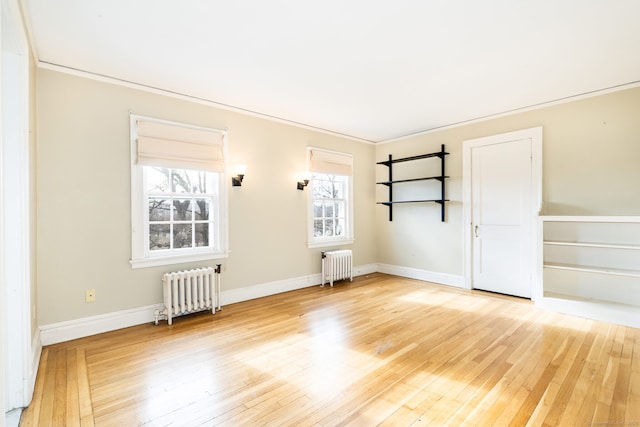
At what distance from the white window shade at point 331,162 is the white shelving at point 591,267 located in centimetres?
296

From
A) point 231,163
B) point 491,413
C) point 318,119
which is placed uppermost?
point 318,119

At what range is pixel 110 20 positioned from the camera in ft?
7.55

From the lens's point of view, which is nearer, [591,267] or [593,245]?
[593,245]

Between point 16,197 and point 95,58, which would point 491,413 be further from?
point 95,58

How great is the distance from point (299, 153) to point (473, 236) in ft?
9.82

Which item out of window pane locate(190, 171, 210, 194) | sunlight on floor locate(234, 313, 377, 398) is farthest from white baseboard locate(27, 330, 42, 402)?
window pane locate(190, 171, 210, 194)

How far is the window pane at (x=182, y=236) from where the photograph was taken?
373 centimetres

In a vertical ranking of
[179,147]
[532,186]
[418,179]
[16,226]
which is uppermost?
[179,147]

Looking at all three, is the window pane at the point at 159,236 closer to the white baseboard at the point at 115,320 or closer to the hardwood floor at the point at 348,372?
the white baseboard at the point at 115,320

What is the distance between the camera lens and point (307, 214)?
500 centimetres

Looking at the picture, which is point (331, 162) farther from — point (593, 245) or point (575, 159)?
point (593, 245)

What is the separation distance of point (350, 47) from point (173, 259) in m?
2.92

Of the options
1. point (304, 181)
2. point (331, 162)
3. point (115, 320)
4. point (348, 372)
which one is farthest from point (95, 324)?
point (331, 162)

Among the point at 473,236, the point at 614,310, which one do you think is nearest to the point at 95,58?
the point at 473,236
